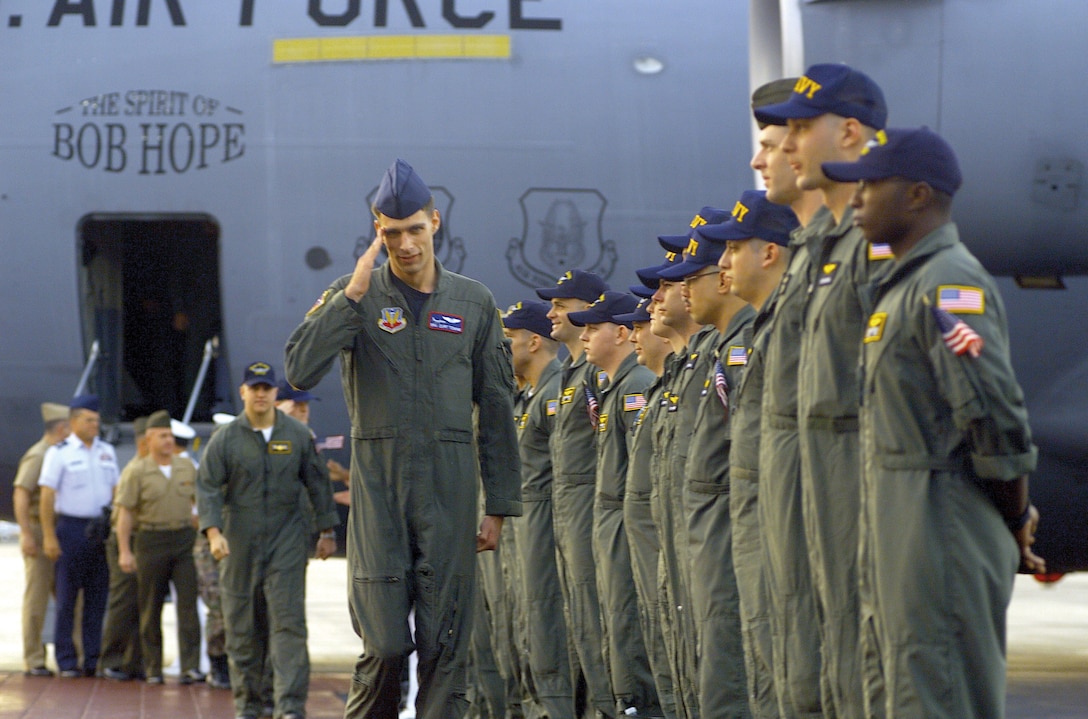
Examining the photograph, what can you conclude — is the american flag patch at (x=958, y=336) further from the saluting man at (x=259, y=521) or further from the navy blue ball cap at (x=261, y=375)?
the navy blue ball cap at (x=261, y=375)

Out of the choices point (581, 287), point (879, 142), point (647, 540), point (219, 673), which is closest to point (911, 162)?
point (879, 142)

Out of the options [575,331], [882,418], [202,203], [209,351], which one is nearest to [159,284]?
[209,351]

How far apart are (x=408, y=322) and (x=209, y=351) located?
14.9 ft

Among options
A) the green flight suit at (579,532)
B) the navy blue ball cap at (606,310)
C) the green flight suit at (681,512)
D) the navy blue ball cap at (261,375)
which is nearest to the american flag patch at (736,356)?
the green flight suit at (681,512)

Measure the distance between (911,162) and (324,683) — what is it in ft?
21.6

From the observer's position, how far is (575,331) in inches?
300

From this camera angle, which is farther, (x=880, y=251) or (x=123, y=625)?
(x=123, y=625)

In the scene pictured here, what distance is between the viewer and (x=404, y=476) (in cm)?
496

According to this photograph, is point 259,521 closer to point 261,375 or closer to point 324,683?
point 261,375

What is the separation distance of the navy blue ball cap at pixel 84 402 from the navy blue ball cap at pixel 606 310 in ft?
11.2

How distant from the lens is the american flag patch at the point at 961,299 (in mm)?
3344

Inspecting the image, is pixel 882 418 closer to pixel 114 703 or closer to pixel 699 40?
pixel 699 40

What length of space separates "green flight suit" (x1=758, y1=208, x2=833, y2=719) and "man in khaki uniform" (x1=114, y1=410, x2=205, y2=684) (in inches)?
244

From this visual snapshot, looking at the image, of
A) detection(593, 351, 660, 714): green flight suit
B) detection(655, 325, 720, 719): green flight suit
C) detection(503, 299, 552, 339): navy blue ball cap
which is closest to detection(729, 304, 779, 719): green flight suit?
detection(655, 325, 720, 719): green flight suit
